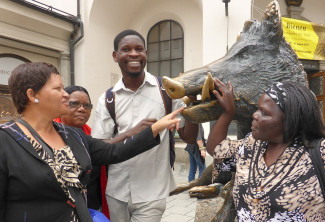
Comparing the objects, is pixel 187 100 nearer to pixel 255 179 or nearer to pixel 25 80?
pixel 255 179

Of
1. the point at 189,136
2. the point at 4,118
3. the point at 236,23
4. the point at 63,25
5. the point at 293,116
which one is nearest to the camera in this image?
the point at 293,116

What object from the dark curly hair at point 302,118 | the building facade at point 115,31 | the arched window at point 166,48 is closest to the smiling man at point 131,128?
the dark curly hair at point 302,118

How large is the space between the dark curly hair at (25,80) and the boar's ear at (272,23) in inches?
50.9

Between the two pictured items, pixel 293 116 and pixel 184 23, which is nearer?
pixel 293 116

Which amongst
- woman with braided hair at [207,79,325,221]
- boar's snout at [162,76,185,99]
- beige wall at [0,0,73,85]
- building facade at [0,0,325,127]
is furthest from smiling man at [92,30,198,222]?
beige wall at [0,0,73,85]

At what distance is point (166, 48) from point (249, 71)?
25.0 feet

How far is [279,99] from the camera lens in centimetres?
127

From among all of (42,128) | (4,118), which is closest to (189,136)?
(42,128)

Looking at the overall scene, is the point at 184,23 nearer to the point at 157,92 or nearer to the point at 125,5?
the point at 125,5

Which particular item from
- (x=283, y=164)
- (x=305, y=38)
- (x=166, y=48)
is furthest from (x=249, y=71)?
(x=166, y=48)

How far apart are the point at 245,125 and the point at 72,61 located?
7.35 metres

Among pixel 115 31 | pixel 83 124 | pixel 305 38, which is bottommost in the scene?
pixel 83 124

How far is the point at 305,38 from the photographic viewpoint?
6008mm

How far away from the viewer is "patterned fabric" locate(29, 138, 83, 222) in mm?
1319
